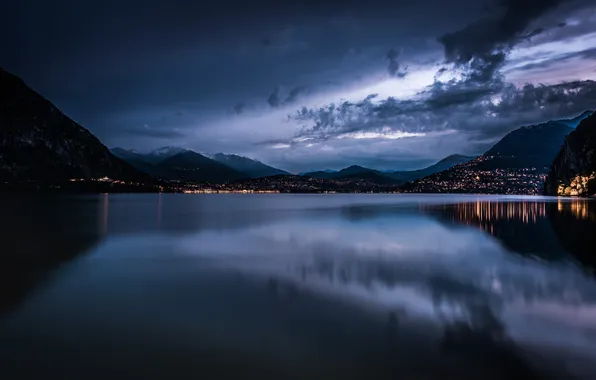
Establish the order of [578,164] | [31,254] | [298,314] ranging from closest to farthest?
[298,314], [31,254], [578,164]

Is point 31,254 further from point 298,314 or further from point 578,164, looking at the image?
point 578,164

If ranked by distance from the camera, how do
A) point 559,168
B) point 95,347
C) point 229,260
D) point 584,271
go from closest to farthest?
point 95,347 < point 584,271 < point 229,260 < point 559,168

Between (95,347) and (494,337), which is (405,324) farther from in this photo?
(95,347)

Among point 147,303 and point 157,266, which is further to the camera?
point 157,266

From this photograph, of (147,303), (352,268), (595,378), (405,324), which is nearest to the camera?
(595,378)

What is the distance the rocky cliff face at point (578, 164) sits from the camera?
106375 mm

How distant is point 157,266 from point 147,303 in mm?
5772

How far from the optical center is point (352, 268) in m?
14.8

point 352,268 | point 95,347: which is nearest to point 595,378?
point 95,347

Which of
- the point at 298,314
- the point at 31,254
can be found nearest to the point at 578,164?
the point at 298,314

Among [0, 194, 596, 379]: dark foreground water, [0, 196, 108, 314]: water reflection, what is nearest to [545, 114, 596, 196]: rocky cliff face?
[0, 194, 596, 379]: dark foreground water

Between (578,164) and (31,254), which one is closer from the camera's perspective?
(31,254)

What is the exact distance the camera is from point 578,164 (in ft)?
376

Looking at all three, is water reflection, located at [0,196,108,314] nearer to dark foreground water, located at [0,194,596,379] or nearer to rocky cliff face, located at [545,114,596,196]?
dark foreground water, located at [0,194,596,379]
